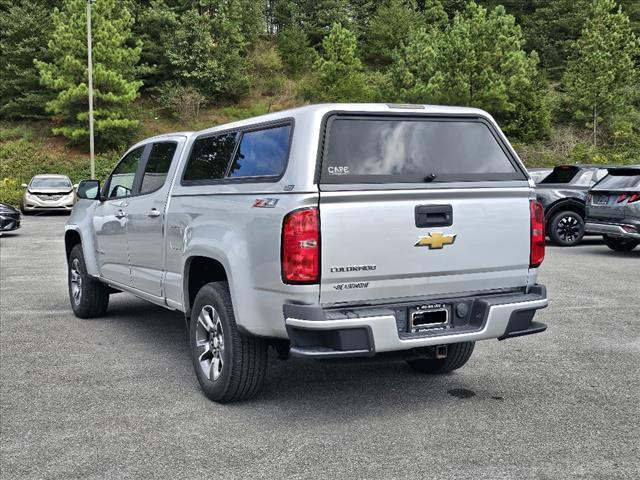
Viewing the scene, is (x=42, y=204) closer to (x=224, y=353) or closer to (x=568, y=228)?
(x=568, y=228)

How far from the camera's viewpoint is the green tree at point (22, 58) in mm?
42594

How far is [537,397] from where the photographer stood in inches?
190

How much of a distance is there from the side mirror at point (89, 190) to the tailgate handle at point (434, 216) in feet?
13.8

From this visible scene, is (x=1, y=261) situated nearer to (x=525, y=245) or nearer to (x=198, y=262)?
→ (x=198, y=262)

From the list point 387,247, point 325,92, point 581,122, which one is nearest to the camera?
point 387,247

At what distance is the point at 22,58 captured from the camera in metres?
43.3

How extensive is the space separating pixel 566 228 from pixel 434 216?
11818mm

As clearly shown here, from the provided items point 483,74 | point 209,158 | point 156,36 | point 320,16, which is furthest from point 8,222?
point 320,16

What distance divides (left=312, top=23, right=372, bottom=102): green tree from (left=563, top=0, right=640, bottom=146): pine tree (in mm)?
12528

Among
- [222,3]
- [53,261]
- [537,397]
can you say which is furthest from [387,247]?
[222,3]

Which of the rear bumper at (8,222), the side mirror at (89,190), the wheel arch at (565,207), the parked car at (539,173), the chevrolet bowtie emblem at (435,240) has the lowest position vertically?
the rear bumper at (8,222)

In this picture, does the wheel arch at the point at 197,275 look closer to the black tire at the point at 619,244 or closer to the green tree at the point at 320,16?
the black tire at the point at 619,244

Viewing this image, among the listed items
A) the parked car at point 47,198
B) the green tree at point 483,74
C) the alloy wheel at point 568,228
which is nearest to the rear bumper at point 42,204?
the parked car at point 47,198

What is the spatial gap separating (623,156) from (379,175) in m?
36.2
